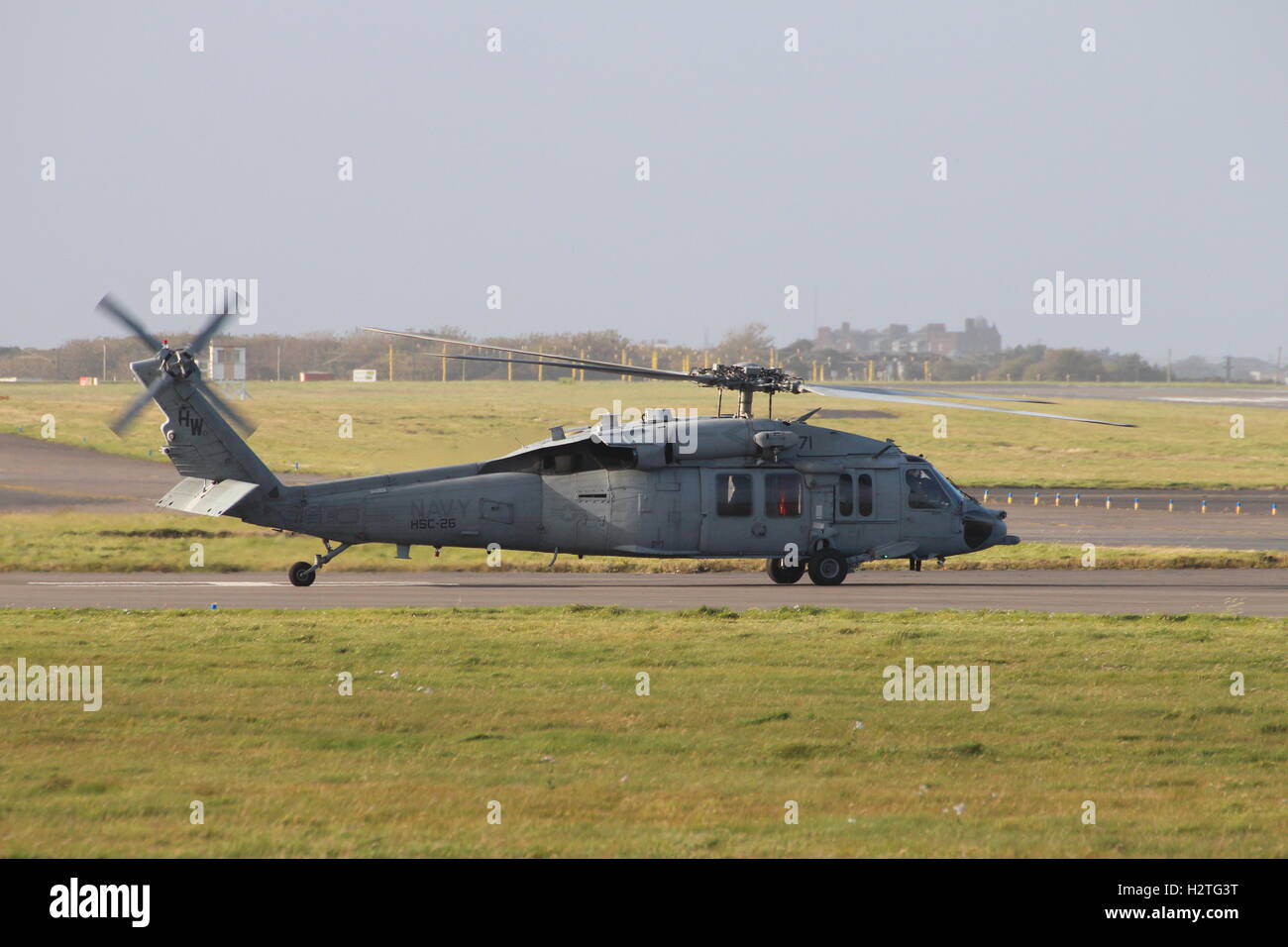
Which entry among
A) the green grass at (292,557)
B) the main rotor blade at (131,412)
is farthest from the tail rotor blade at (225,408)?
the green grass at (292,557)

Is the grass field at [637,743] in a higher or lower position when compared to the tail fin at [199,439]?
lower

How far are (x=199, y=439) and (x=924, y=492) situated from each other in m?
15.0

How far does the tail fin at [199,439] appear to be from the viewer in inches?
1049

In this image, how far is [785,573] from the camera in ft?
95.0

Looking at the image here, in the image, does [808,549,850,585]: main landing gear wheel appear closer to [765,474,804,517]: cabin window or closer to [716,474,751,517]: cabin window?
[765,474,804,517]: cabin window

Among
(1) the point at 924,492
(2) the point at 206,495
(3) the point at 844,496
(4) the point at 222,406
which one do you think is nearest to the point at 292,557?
(2) the point at 206,495

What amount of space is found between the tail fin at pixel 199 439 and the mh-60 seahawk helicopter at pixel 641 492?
0.03m

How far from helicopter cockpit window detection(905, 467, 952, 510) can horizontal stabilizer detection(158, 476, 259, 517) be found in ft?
44.4

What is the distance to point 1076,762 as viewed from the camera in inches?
522

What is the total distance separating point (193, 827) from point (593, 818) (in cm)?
315

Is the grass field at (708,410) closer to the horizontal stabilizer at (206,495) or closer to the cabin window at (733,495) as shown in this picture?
the horizontal stabilizer at (206,495)

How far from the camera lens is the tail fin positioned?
87.5ft
